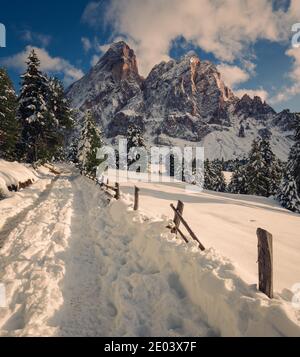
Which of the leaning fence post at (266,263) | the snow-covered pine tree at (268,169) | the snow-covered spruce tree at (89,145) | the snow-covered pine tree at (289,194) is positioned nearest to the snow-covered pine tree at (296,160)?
the snow-covered pine tree at (289,194)

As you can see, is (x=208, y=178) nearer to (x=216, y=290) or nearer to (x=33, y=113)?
(x=33, y=113)

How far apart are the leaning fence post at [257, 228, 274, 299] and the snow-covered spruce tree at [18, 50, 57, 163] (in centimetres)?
3151

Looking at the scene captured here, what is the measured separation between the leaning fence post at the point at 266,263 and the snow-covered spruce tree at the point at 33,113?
3151 cm

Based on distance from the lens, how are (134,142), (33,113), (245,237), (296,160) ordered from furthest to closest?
(134,142) → (33,113) → (296,160) → (245,237)

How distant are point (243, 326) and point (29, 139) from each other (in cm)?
3447

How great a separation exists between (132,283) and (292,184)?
26.8 metres

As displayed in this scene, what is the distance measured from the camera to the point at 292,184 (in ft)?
91.7

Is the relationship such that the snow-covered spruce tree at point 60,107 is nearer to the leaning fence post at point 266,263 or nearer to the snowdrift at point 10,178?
the snowdrift at point 10,178

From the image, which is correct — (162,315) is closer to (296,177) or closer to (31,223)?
(31,223)

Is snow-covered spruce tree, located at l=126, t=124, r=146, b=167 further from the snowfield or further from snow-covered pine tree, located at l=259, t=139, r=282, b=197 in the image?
the snowfield

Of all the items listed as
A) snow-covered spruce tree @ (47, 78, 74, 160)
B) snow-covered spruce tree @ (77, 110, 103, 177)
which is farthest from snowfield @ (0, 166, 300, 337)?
snow-covered spruce tree @ (47, 78, 74, 160)

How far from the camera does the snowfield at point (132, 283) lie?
4.88m

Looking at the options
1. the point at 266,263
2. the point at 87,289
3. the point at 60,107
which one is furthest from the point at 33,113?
the point at 266,263
